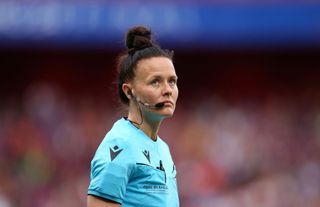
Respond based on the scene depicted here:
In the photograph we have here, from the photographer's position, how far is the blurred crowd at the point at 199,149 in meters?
12.4

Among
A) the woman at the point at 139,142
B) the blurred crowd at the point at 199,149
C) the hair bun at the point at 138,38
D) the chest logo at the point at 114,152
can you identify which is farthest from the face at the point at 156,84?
the blurred crowd at the point at 199,149

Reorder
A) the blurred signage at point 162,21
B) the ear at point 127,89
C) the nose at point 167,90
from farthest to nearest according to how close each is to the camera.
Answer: the blurred signage at point 162,21 < the ear at point 127,89 < the nose at point 167,90

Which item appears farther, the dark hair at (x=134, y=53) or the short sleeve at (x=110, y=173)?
the dark hair at (x=134, y=53)

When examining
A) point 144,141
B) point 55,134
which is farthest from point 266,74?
point 144,141

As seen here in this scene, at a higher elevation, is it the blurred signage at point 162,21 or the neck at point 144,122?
the blurred signage at point 162,21


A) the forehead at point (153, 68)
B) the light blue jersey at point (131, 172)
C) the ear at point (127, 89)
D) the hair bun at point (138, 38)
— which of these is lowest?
the light blue jersey at point (131, 172)

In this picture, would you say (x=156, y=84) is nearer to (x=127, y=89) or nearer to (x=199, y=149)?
(x=127, y=89)

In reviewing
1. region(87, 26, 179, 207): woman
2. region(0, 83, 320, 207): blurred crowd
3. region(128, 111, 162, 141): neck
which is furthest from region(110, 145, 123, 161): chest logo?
region(0, 83, 320, 207): blurred crowd

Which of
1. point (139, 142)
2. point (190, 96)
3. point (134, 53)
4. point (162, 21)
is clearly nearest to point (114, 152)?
point (139, 142)

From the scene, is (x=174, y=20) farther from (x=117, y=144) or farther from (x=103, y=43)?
(x=117, y=144)

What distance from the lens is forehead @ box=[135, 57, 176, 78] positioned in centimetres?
441

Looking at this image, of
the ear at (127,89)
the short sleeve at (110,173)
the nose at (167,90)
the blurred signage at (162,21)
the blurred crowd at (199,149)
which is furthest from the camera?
the blurred crowd at (199,149)

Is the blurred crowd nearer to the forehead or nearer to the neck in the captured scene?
the neck

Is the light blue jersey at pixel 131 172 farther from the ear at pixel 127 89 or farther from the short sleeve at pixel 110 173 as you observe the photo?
the ear at pixel 127 89
